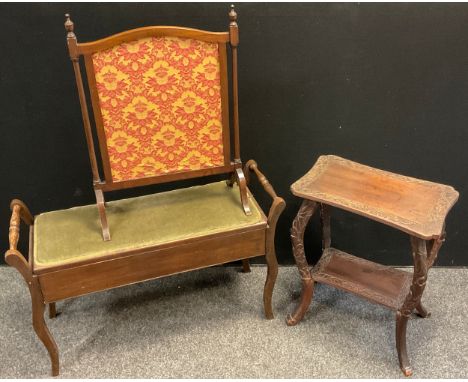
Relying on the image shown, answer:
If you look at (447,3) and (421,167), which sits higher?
(447,3)

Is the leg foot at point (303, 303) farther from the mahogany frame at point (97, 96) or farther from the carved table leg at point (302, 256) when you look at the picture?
the mahogany frame at point (97, 96)

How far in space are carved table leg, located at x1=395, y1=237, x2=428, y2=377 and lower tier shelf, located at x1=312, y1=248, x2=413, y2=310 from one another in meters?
0.06

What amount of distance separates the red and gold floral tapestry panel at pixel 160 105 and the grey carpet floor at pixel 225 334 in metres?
0.76

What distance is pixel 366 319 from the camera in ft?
7.31

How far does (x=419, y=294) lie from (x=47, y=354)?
1.59m

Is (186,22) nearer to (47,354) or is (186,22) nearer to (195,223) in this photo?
(195,223)

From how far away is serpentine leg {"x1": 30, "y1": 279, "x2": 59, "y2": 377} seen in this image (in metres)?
1.74

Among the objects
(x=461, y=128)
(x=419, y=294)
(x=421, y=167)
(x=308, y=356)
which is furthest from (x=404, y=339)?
(x=461, y=128)

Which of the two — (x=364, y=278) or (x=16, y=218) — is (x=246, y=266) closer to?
(x=364, y=278)

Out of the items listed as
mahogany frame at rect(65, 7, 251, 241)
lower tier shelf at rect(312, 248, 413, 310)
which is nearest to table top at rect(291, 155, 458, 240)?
mahogany frame at rect(65, 7, 251, 241)

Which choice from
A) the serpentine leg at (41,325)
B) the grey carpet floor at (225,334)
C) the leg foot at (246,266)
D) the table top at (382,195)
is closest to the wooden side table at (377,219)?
the table top at (382,195)

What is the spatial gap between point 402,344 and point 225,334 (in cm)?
77

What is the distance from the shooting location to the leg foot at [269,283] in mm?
2029

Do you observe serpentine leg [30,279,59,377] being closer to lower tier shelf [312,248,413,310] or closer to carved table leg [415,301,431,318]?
lower tier shelf [312,248,413,310]
